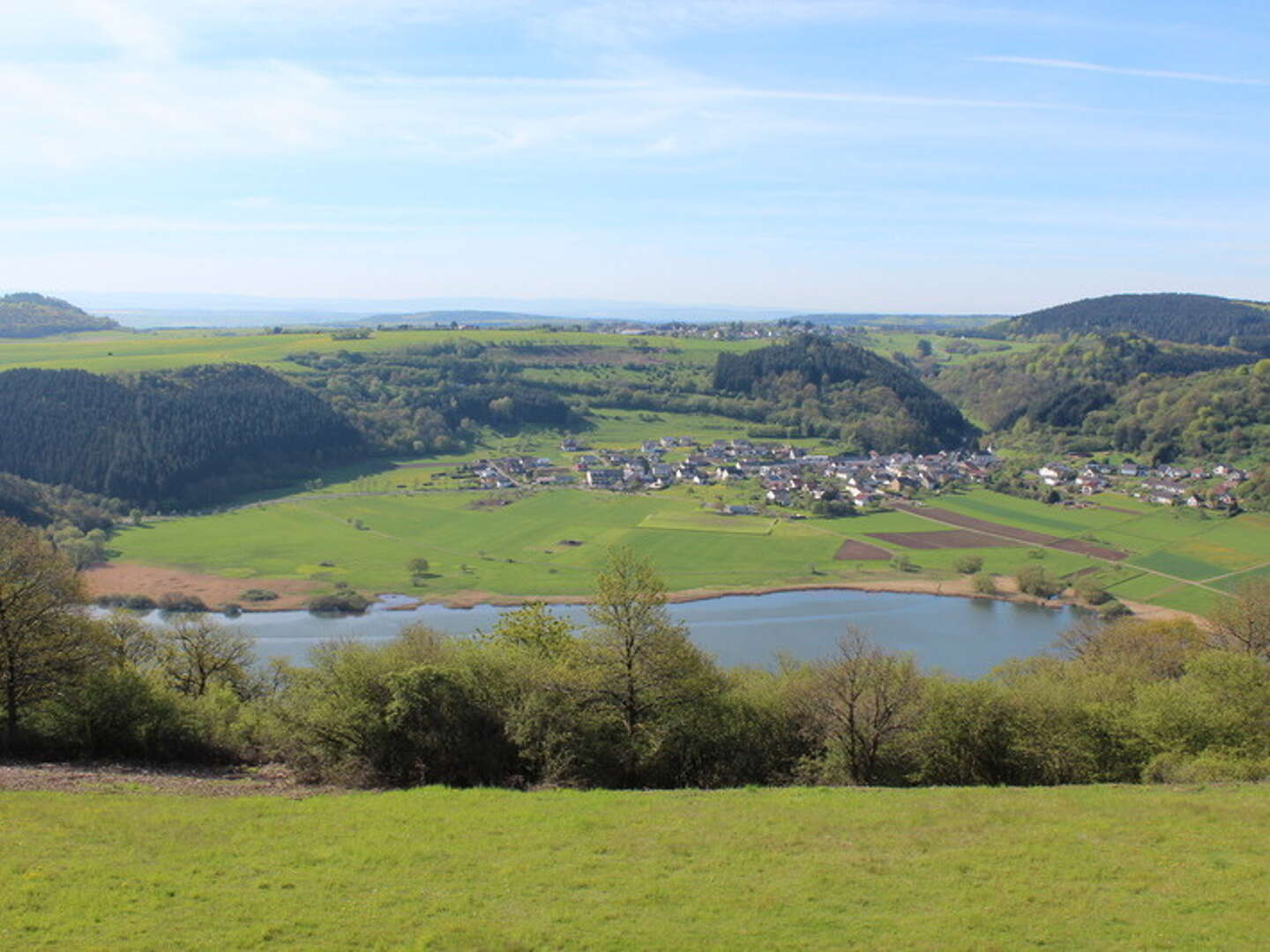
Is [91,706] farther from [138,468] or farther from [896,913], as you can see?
[138,468]

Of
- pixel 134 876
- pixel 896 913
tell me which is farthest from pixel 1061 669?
pixel 134 876

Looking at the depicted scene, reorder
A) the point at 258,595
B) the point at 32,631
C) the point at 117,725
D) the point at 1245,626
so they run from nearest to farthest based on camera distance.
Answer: the point at 117,725 < the point at 32,631 < the point at 1245,626 < the point at 258,595

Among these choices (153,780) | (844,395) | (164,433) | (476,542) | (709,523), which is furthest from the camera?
(844,395)

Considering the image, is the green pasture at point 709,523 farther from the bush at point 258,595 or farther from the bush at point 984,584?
the bush at point 258,595

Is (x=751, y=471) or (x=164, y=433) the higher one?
(x=164, y=433)

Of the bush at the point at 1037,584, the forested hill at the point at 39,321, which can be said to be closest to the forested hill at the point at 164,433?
the bush at the point at 1037,584

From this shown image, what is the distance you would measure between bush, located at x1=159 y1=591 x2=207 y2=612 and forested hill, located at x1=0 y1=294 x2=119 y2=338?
13256 cm

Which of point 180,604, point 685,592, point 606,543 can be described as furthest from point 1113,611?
point 180,604

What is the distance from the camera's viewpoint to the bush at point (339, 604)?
49.7 metres

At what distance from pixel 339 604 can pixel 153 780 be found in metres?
35.8

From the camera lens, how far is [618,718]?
1686 cm

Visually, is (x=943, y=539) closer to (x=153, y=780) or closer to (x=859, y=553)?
(x=859, y=553)

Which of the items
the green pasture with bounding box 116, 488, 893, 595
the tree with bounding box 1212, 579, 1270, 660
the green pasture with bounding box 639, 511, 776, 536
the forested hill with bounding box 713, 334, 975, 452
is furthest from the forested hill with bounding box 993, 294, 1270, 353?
the tree with bounding box 1212, 579, 1270, 660

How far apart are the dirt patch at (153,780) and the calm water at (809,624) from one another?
1029 inches
